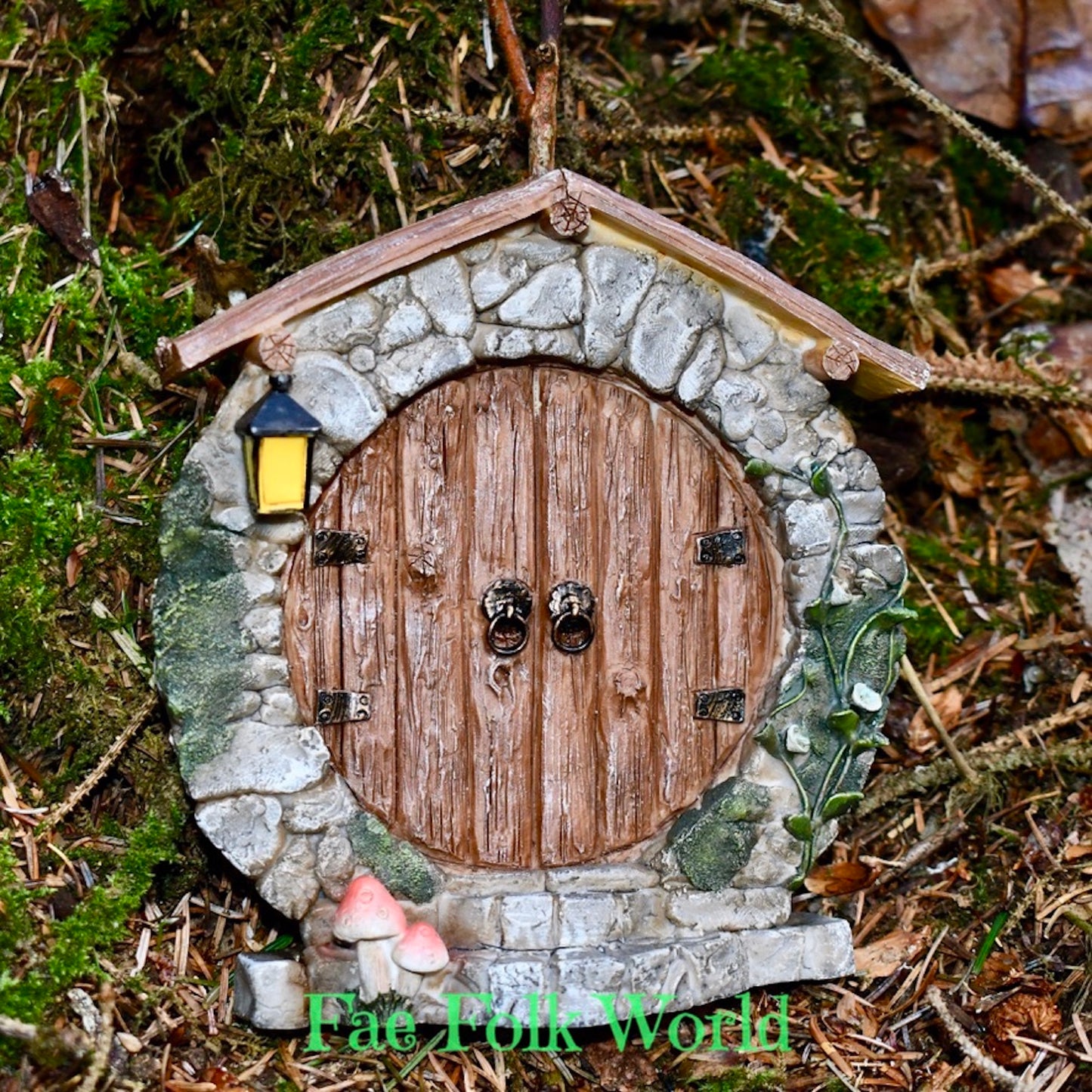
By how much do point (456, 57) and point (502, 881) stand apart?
8.27ft

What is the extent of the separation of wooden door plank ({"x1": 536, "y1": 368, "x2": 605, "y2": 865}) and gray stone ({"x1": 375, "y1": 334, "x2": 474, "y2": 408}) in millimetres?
287

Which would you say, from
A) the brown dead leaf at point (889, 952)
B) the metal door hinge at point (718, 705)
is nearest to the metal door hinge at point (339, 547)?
the metal door hinge at point (718, 705)

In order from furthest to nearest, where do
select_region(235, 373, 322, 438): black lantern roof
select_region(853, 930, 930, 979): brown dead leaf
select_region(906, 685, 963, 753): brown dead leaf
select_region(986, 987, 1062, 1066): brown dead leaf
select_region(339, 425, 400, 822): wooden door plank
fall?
select_region(906, 685, 963, 753): brown dead leaf
select_region(853, 930, 930, 979): brown dead leaf
select_region(986, 987, 1062, 1066): brown dead leaf
select_region(339, 425, 400, 822): wooden door plank
select_region(235, 373, 322, 438): black lantern roof

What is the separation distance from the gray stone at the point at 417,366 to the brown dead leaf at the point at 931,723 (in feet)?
6.55

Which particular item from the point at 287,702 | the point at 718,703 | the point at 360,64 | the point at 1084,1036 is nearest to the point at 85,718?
the point at 287,702

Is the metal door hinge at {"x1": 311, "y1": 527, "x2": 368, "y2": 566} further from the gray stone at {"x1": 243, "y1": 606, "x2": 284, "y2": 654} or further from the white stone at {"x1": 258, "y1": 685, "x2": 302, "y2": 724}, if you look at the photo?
the white stone at {"x1": 258, "y1": 685, "x2": 302, "y2": 724}

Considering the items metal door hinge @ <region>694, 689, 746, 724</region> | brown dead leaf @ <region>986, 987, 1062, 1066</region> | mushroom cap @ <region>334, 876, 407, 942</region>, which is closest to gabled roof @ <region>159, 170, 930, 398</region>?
metal door hinge @ <region>694, 689, 746, 724</region>

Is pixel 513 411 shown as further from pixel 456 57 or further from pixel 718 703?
pixel 456 57

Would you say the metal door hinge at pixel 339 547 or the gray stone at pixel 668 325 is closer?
the metal door hinge at pixel 339 547

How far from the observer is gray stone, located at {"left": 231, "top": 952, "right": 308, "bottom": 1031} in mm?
3807

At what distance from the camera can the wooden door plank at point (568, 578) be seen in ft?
13.3

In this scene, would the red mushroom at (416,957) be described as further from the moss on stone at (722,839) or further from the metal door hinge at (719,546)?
the metal door hinge at (719,546)

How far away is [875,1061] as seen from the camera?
4.17 meters

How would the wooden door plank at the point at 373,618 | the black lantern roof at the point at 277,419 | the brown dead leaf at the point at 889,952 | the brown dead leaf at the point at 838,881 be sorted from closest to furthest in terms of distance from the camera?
the black lantern roof at the point at 277,419 → the wooden door plank at the point at 373,618 → the brown dead leaf at the point at 889,952 → the brown dead leaf at the point at 838,881
